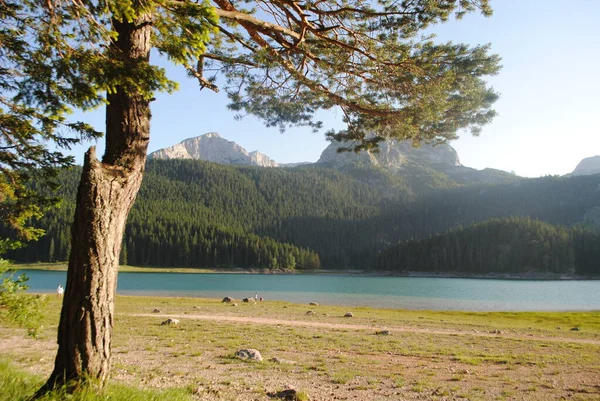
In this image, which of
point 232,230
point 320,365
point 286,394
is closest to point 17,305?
point 286,394

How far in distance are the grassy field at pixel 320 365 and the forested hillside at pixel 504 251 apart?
11444 cm

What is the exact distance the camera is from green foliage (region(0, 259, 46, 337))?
17.1 ft

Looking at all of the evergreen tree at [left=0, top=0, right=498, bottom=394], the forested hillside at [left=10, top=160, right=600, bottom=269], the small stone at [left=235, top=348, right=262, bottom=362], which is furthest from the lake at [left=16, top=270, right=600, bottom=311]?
the forested hillside at [left=10, top=160, right=600, bottom=269]

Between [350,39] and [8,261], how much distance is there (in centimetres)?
736

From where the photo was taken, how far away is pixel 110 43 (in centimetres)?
483

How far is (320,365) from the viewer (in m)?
9.34

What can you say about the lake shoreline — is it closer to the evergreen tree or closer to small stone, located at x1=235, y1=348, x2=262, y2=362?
small stone, located at x1=235, y1=348, x2=262, y2=362

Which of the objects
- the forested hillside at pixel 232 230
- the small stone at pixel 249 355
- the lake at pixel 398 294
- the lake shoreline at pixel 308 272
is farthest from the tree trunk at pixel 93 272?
the lake shoreline at pixel 308 272

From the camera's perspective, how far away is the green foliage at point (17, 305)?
17.1ft

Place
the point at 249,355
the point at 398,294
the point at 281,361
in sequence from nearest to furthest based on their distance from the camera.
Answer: the point at 281,361 → the point at 249,355 → the point at 398,294

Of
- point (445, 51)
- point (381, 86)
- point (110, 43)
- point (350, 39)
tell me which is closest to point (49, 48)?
point (110, 43)

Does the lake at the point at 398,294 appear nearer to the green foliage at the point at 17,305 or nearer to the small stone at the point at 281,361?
the small stone at the point at 281,361

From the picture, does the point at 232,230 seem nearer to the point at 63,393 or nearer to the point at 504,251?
the point at 504,251

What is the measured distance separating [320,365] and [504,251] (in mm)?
128473
